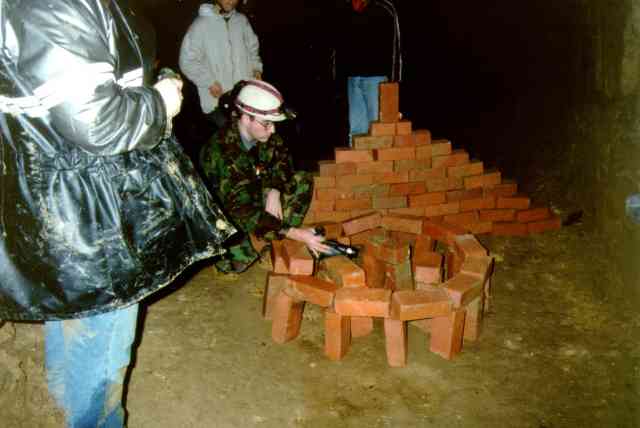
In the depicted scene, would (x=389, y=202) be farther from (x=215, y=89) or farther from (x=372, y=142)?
(x=215, y=89)

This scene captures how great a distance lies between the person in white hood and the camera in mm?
4625

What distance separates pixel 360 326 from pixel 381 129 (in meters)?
1.58

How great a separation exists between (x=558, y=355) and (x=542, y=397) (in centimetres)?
38

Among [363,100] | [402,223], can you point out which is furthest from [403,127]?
[363,100]

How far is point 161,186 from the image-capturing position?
1.63 meters

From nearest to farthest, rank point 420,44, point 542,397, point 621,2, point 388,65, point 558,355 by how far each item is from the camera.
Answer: point 542,397
point 558,355
point 621,2
point 388,65
point 420,44

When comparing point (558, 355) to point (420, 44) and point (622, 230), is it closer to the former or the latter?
point (622, 230)

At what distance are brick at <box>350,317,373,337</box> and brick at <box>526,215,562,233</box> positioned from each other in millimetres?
1980

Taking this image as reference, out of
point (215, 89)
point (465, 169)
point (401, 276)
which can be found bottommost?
point (401, 276)

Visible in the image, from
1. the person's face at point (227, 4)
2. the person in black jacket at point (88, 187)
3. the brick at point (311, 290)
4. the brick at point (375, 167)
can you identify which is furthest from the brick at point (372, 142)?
the person in black jacket at point (88, 187)

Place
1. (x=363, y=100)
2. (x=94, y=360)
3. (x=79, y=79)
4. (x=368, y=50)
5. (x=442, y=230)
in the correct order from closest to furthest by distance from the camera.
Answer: (x=79, y=79) < (x=94, y=360) < (x=442, y=230) < (x=368, y=50) < (x=363, y=100)

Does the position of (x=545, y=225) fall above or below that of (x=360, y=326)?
above

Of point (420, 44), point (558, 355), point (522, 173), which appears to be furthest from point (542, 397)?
point (420, 44)

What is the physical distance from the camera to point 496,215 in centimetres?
432
